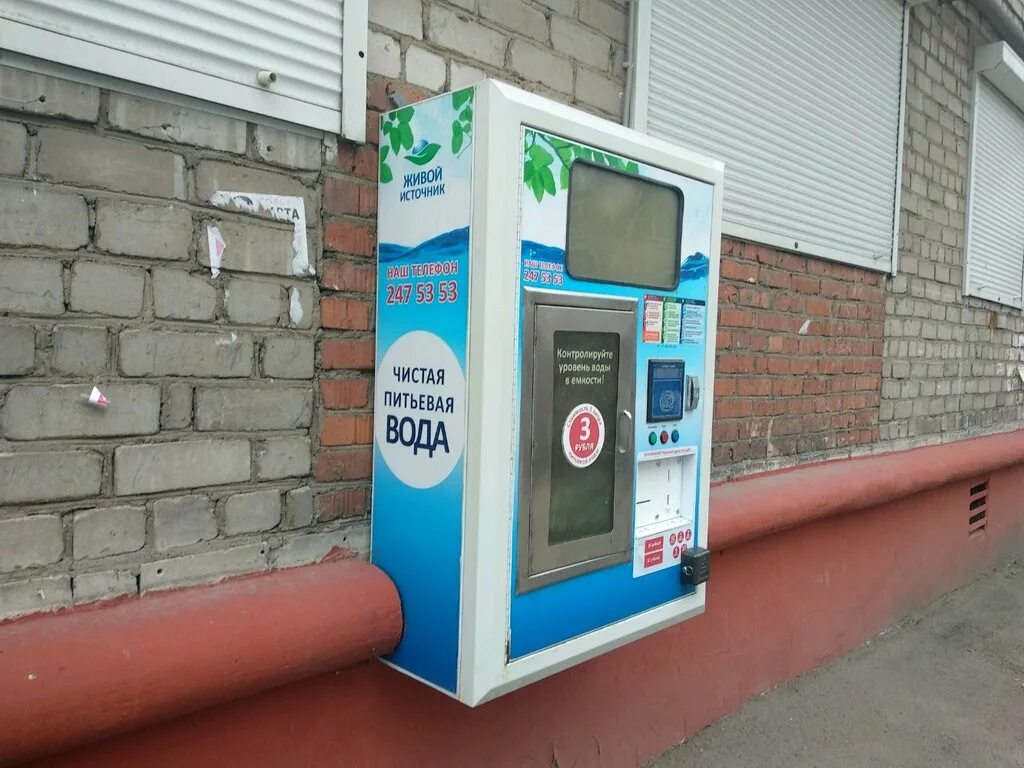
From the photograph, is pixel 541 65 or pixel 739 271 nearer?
pixel 541 65

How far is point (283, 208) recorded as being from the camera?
214 cm

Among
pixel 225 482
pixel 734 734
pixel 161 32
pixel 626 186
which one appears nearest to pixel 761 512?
pixel 734 734

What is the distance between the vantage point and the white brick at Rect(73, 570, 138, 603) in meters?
1.84

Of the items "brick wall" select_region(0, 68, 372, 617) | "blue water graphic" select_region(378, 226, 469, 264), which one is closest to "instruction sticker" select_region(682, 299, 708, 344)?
"blue water graphic" select_region(378, 226, 469, 264)

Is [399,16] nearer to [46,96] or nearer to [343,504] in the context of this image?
[46,96]

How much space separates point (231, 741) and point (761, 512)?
92.5 inches

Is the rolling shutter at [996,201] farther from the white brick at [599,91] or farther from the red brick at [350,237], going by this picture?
the red brick at [350,237]

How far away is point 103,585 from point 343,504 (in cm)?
65

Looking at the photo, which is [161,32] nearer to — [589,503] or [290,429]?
[290,429]

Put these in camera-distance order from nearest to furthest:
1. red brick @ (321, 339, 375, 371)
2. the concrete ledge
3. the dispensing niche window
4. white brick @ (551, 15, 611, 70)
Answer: the dispensing niche window, red brick @ (321, 339, 375, 371), white brick @ (551, 15, 611, 70), the concrete ledge

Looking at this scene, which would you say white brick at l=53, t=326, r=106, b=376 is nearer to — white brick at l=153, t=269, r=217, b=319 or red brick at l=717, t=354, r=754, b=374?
white brick at l=153, t=269, r=217, b=319

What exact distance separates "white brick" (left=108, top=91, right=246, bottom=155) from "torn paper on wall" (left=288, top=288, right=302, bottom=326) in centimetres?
38

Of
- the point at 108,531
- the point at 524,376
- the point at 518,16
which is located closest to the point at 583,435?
the point at 524,376

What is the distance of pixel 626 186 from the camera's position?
228 cm
